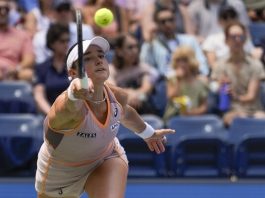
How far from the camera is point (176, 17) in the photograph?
947 cm

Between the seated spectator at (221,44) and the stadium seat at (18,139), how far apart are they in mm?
2002

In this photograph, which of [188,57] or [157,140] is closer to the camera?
[157,140]

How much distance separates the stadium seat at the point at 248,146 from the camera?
7.88 m

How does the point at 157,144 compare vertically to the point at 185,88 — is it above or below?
above

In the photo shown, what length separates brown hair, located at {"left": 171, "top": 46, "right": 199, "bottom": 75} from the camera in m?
8.09

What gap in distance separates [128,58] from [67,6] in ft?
3.44

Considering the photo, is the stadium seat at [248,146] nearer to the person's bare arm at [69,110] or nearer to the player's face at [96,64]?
the player's face at [96,64]

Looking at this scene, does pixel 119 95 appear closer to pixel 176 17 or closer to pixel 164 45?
pixel 164 45

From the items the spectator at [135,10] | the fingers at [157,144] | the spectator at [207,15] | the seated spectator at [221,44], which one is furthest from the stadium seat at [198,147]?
the fingers at [157,144]

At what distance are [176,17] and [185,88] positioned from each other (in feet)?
4.97

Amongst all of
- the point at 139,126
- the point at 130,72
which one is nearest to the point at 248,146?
the point at 130,72

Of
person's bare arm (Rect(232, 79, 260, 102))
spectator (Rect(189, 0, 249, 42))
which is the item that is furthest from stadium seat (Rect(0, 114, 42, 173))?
spectator (Rect(189, 0, 249, 42))

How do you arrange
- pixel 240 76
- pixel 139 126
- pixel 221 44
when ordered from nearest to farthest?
pixel 139 126 < pixel 240 76 < pixel 221 44

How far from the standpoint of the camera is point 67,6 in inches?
347
